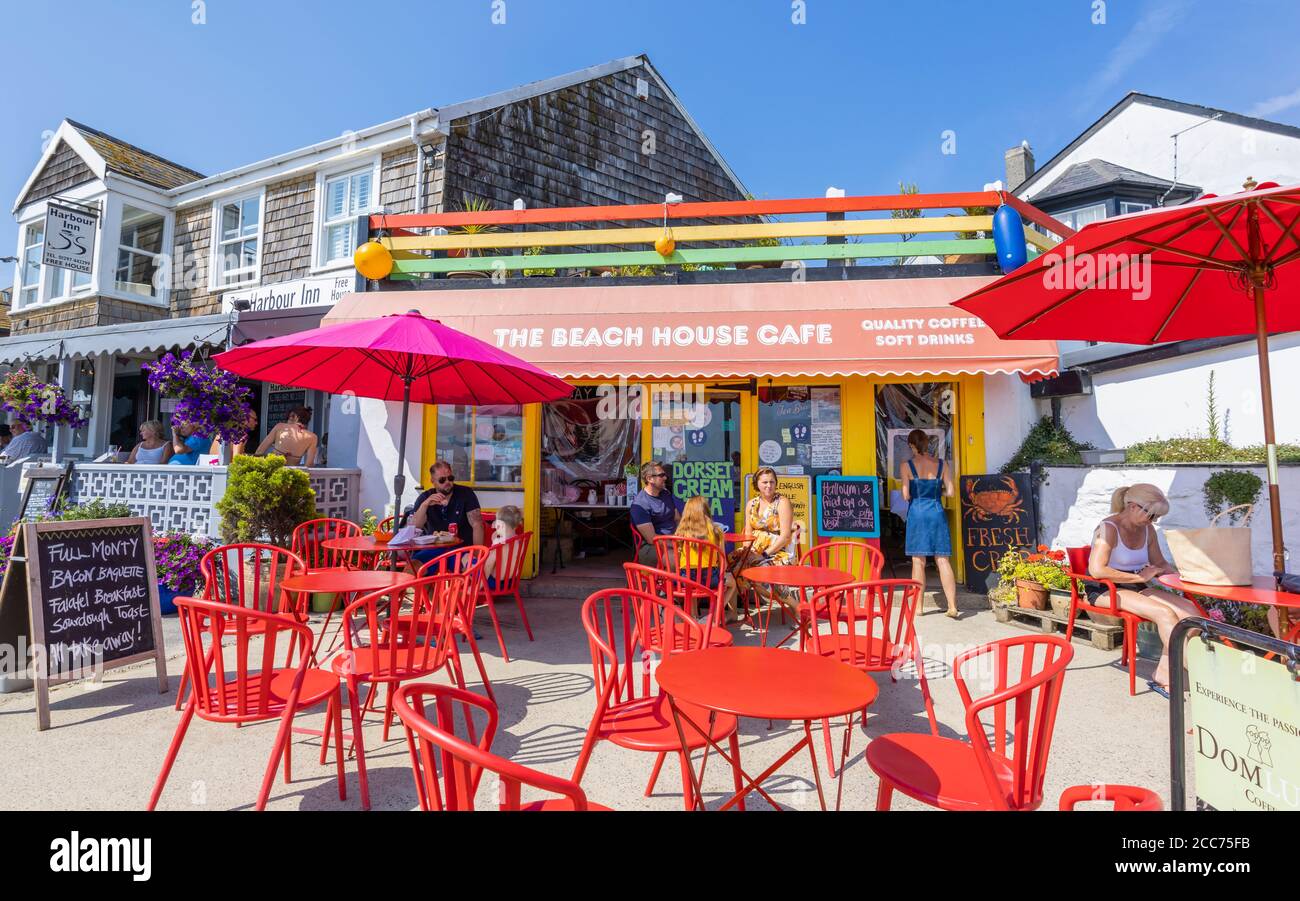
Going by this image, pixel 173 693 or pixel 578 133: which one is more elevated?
pixel 578 133

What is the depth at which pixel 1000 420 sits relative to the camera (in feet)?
22.8

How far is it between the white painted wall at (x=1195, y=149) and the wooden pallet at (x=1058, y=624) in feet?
53.5

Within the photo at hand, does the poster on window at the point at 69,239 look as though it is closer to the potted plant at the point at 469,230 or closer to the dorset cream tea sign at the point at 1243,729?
the potted plant at the point at 469,230

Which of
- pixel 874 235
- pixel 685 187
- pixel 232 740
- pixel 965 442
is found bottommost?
pixel 232 740

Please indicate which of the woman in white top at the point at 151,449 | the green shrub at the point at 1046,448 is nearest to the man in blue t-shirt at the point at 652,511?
the green shrub at the point at 1046,448

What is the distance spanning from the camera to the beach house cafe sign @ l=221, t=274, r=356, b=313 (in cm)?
1041

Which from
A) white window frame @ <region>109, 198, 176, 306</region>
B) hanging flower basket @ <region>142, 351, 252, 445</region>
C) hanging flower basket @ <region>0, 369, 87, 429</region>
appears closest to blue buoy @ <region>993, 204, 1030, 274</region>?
hanging flower basket @ <region>142, 351, 252, 445</region>

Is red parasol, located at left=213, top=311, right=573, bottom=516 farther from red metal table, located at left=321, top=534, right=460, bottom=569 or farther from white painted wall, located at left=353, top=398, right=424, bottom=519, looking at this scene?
white painted wall, located at left=353, top=398, right=424, bottom=519

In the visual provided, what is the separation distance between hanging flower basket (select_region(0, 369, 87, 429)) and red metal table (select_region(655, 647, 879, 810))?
10.8 metres

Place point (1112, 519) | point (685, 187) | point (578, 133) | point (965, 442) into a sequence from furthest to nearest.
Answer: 1. point (685, 187)
2. point (578, 133)
3. point (965, 442)
4. point (1112, 519)
